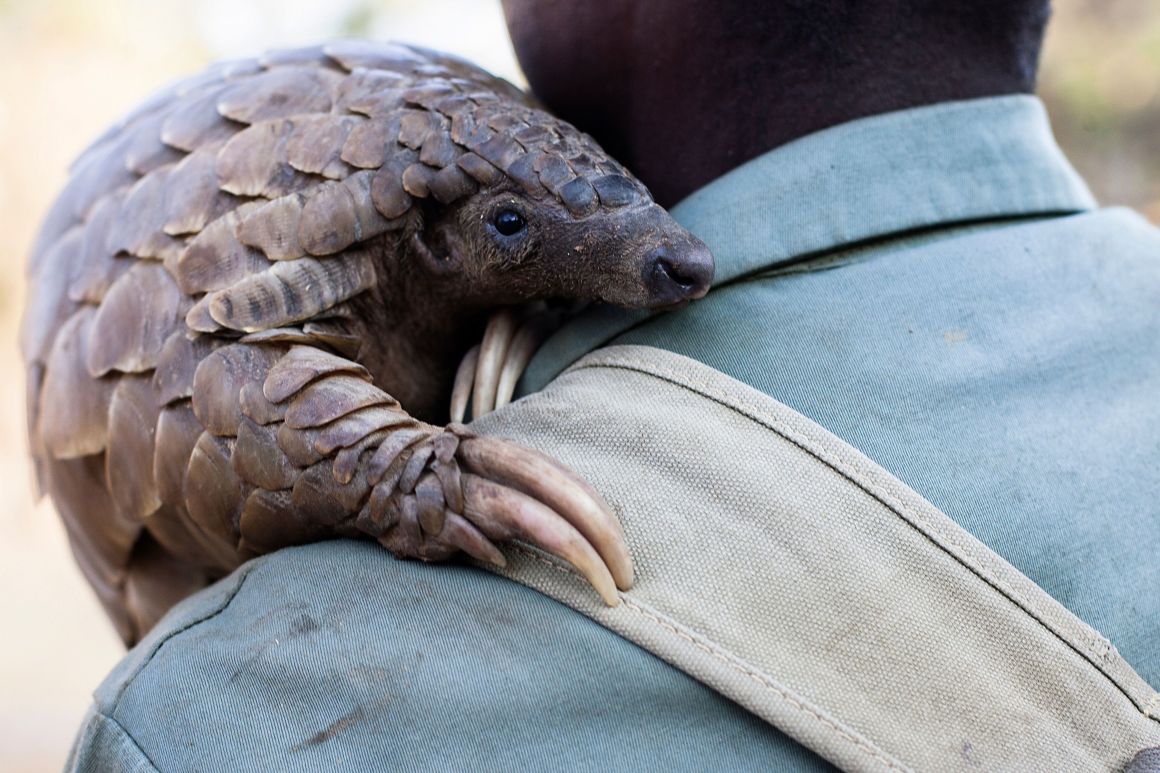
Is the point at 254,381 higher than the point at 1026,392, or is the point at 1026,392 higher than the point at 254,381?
the point at 254,381

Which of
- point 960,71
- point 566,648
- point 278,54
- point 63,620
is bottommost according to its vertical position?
point 63,620

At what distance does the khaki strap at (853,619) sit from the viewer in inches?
26.2

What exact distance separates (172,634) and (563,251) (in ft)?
1.43

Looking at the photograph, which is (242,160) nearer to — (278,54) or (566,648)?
(278,54)

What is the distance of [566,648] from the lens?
2.23 feet

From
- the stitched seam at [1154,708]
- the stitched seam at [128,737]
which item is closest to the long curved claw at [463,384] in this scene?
the stitched seam at [128,737]

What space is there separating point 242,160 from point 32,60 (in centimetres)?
434

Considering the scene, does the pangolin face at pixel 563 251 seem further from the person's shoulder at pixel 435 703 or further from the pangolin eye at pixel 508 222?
the person's shoulder at pixel 435 703

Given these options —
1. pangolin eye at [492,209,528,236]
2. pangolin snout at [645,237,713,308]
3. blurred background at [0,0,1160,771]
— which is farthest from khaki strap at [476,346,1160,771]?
blurred background at [0,0,1160,771]

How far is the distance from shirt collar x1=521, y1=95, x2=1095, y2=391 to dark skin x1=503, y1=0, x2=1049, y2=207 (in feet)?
0.08

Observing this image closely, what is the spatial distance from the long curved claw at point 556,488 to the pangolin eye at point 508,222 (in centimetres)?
21

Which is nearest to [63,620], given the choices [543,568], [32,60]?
[32,60]

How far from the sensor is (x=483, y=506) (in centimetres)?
72

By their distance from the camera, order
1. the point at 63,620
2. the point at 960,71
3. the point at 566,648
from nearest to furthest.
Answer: the point at 566,648, the point at 960,71, the point at 63,620
